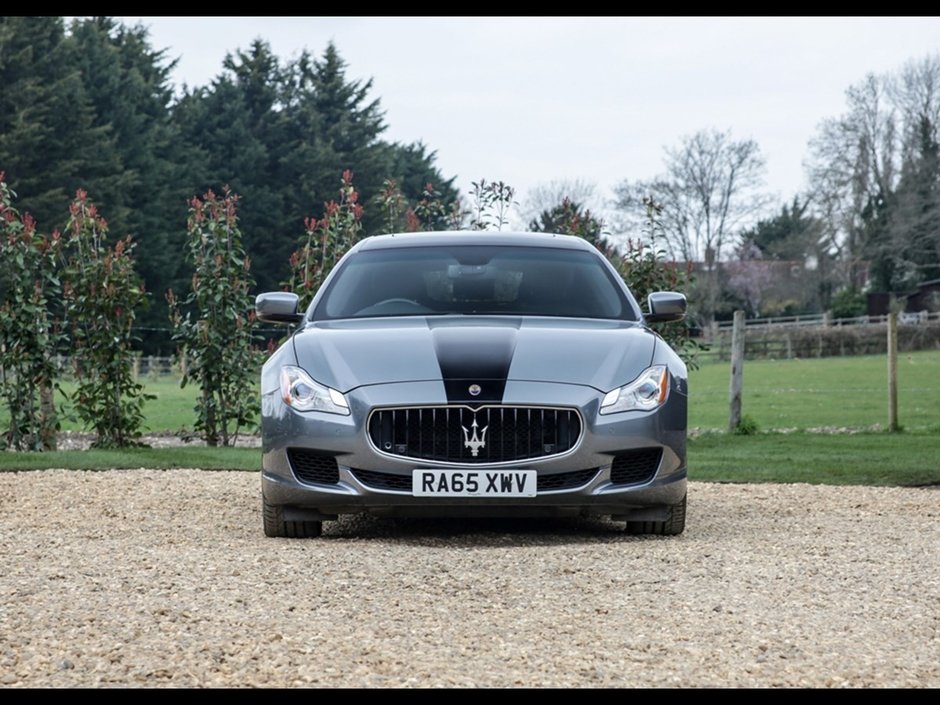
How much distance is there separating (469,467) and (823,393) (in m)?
24.1

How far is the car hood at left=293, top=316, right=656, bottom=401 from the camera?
7195 mm

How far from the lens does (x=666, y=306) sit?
8.45 m

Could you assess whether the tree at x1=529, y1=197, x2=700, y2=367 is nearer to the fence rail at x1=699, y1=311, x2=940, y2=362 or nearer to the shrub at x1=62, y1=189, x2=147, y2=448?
the shrub at x1=62, y1=189, x2=147, y2=448

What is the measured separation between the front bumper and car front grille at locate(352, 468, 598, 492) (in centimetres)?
2

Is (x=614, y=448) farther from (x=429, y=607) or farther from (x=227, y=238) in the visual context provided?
(x=227, y=238)

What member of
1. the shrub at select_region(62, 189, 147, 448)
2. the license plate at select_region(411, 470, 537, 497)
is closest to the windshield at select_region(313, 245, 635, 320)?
the license plate at select_region(411, 470, 537, 497)

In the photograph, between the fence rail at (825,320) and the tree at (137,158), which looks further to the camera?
the fence rail at (825,320)

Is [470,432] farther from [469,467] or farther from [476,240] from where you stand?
[476,240]

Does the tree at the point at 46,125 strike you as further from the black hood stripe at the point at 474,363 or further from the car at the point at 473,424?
the black hood stripe at the point at 474,363

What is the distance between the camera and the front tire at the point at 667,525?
7.63 meters

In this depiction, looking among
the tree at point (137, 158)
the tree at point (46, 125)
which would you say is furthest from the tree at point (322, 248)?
the tree at point (137, 158)

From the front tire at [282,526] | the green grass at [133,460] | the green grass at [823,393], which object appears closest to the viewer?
the front tire at [282,526]
